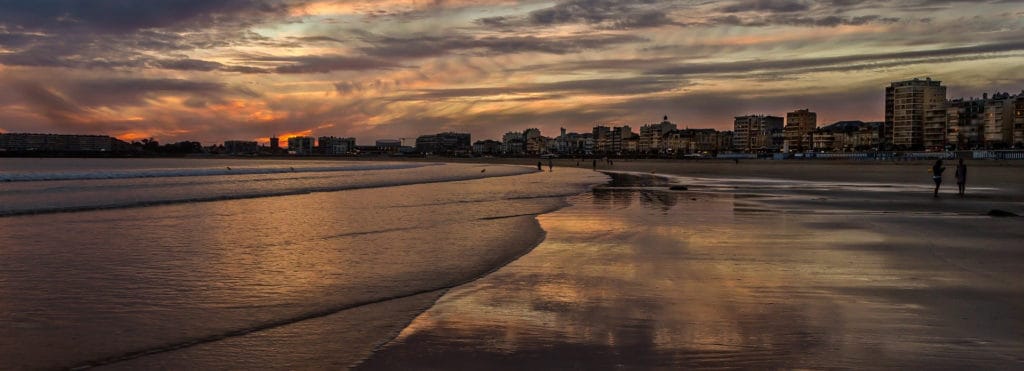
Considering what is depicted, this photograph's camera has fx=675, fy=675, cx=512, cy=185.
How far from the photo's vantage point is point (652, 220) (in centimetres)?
1750

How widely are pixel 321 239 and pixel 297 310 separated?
6.82m

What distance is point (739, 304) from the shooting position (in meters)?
7.61

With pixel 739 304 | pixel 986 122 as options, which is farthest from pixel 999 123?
pixel 739 304

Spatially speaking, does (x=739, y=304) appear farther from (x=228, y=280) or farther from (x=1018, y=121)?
(x=1018, y=121)

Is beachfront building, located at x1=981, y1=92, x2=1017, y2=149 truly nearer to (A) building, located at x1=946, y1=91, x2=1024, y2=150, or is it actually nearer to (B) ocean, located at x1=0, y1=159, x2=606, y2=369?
(A) building, located at x1=946, y1=91, x2=1024, y2=150

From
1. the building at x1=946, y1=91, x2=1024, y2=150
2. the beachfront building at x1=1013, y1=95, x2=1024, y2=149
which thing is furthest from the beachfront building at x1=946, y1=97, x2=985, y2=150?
the beachfront building at x1=1013, y1=95, x2=1024, y2=149

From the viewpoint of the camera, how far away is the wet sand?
18.6ft

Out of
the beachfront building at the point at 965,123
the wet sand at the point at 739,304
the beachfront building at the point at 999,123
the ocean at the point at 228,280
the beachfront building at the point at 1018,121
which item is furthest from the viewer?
the beachfront building at the point at 965,123

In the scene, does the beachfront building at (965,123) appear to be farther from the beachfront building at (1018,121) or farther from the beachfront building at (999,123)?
the beachfront building at (1018,121)

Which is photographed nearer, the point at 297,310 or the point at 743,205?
the point at 297,310

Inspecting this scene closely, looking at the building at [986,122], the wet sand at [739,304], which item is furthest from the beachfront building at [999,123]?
the wet sand at [739,304]

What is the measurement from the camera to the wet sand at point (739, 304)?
224 inches

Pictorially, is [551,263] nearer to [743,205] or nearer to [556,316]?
[556,316]

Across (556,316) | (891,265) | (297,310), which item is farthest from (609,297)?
(891,265)
